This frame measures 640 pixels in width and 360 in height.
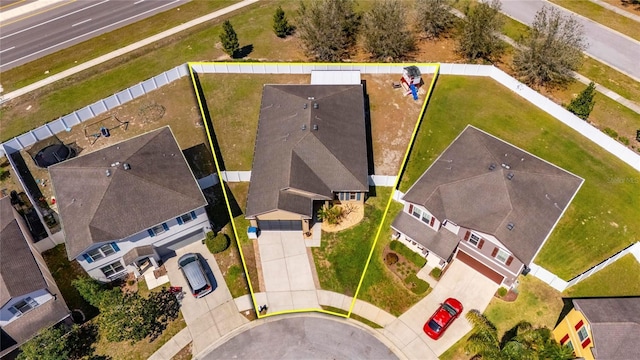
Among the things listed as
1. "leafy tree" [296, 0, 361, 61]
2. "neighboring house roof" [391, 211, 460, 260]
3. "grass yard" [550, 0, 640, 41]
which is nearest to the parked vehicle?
"neighboring house roof" [391, 211, 460, 260]

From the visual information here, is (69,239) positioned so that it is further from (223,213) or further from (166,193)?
(223,213)

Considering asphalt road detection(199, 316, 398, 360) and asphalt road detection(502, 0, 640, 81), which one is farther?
asphalt road detection(502, 0, 640, 81)

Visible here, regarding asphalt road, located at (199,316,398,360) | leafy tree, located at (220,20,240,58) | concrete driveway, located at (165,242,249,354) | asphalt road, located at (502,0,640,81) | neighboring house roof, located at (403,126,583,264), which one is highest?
leafy tree, located at (220,20,240,58)

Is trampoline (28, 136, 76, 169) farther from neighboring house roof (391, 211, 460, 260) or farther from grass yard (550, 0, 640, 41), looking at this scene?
grass yard (550, 0, 640, 41)

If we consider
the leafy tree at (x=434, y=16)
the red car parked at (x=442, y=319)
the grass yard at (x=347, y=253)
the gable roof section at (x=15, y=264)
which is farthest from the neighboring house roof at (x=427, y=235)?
the leafy tree at (x=434, y=16)

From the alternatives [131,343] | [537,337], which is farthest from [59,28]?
[537,337]

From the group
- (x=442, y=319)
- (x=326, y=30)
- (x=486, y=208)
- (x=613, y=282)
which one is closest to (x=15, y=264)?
(x=442, y=319)

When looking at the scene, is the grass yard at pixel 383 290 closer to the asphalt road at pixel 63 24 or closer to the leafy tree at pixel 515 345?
the leafy tree at pixel 515 345
